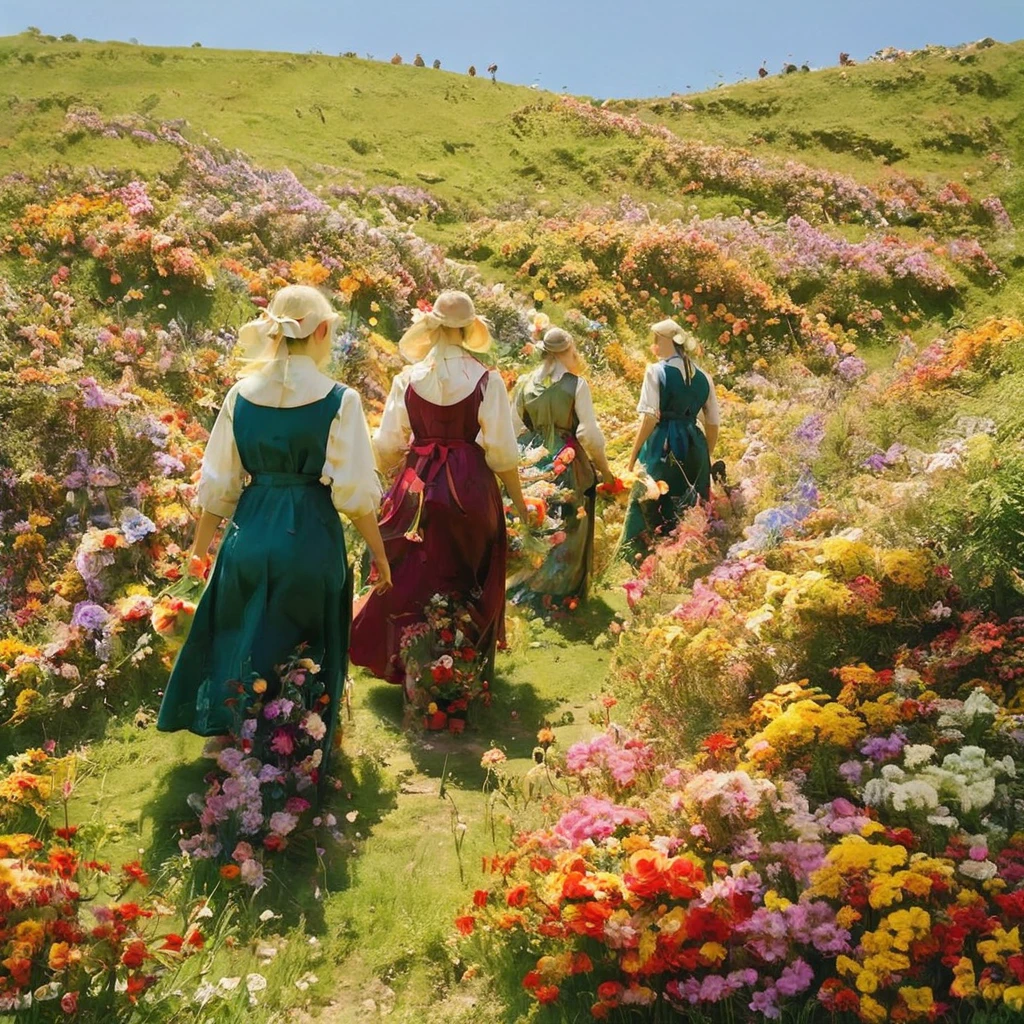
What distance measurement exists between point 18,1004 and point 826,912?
104 inches

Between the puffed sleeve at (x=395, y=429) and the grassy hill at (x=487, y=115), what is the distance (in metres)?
14.6

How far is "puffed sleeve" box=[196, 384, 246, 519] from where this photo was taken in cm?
447

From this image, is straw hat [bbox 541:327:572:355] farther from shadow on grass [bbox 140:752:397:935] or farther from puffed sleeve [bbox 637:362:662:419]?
shadow on grass [bbox 140:752:397:935]

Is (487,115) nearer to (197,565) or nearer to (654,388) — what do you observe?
(654,388)

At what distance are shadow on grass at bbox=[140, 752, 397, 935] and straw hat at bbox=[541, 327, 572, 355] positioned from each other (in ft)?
12.1

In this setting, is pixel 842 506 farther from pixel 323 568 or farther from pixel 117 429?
pixel 117 429

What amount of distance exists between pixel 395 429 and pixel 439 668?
1.54m

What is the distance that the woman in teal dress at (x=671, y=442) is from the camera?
26.8 ft

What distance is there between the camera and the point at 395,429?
19.2 feet

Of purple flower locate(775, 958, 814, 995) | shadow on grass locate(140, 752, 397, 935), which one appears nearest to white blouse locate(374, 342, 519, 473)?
shadow on grass locate(140, 752, 397, 935)

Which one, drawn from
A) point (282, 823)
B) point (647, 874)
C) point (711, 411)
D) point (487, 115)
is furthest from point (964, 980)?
point (487, 115)

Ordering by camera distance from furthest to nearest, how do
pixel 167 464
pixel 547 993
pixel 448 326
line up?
1. pixel 167 464
2. pixel 448 326
3. pixel 547 993

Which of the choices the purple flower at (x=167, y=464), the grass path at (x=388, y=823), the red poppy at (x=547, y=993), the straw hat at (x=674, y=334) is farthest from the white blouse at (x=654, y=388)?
the red poppy at (x=547, y=993)

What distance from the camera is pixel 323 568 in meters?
4.61
